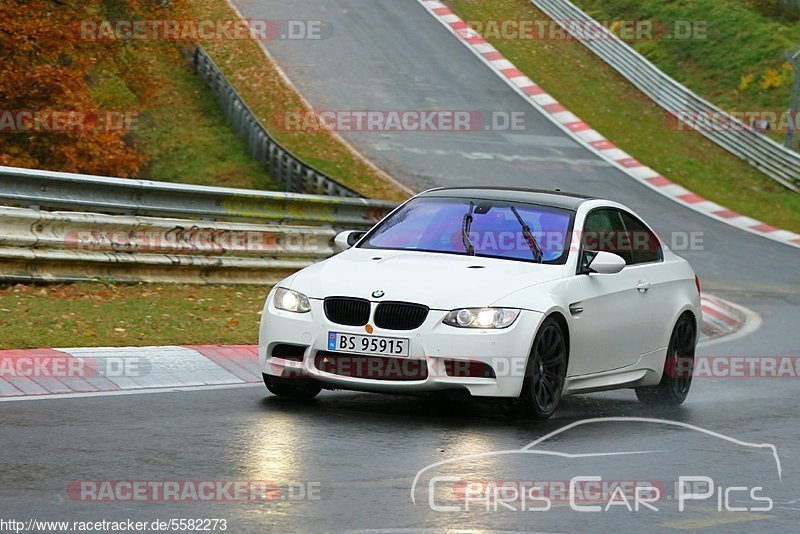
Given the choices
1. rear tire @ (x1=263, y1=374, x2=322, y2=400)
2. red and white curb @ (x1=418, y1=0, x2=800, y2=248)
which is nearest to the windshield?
rear tire @ (x1=263, y1=374, x2=322, y2=400)

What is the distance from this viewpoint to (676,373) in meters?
11.6

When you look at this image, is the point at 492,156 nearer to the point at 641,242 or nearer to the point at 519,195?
the point at 641,242

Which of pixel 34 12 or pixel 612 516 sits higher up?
pixel 34 12

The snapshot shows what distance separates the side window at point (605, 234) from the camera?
10.8 metres

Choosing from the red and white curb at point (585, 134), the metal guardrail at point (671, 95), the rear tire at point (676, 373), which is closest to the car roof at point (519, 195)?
the rear tire at point (676, 373)

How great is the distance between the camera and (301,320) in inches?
379

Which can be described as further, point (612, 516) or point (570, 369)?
point (570, 369)

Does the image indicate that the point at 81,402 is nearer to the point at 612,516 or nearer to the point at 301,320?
the point at 301,320

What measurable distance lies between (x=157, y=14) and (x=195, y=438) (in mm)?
22828

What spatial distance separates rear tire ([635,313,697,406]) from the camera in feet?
37.8

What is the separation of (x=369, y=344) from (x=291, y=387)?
99 centimetres

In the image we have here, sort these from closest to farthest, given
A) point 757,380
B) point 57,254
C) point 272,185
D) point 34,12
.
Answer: point 757,380, point 57,254, point 34,12, point 272,185

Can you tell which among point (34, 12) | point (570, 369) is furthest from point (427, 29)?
point (570, 369)

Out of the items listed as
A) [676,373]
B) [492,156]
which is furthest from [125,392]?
[492,156]
